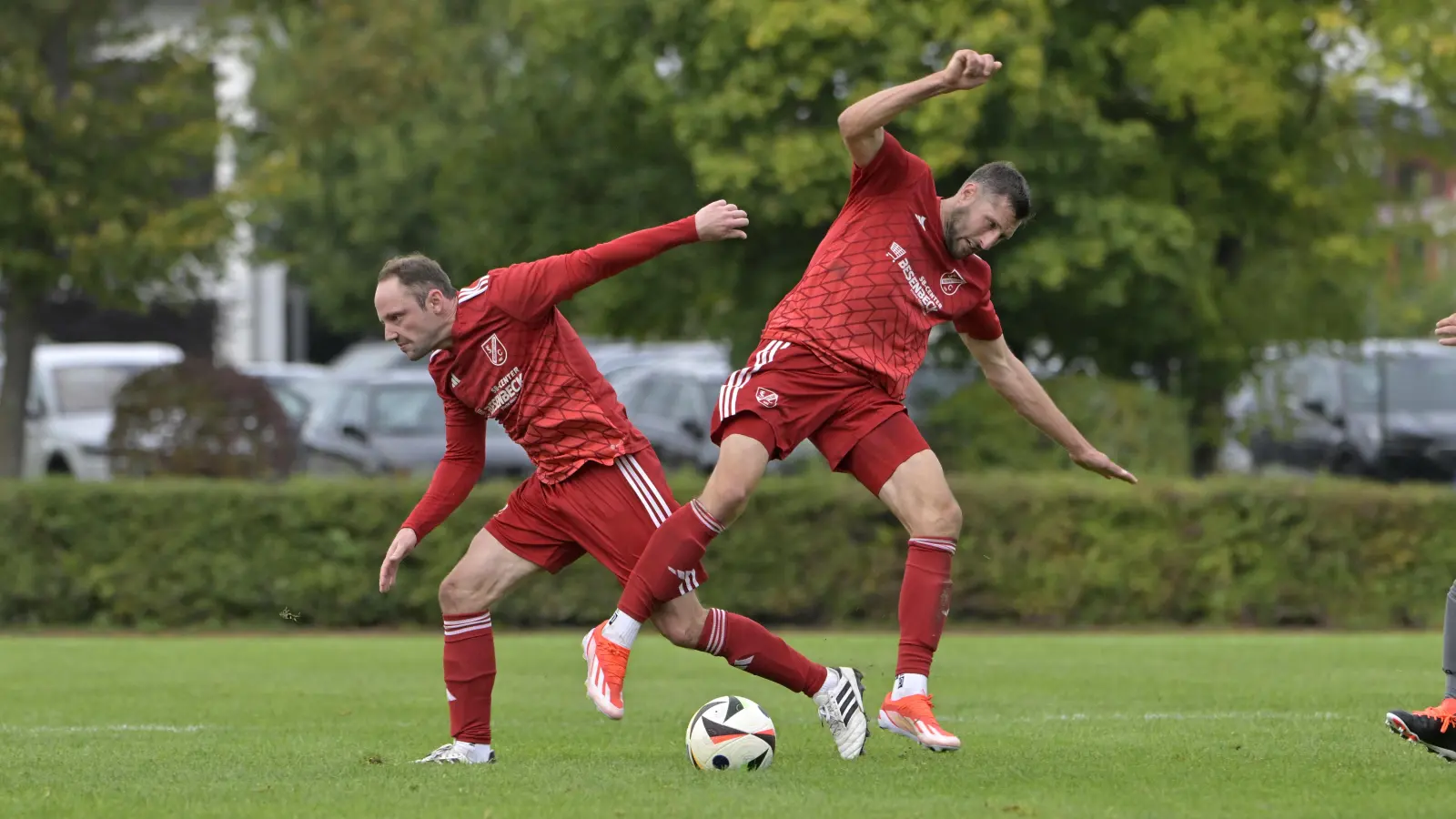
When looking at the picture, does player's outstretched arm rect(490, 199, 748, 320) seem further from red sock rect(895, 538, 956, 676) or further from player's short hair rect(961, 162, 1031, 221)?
red sock rect(895, 538, 956, 676)

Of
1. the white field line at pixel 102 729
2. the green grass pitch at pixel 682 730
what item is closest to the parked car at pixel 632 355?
the green grass pitch at pixel 682 730

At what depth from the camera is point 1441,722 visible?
6.78 m

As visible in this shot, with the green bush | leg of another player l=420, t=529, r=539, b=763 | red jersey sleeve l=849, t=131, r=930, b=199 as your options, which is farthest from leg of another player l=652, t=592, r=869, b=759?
the green bush

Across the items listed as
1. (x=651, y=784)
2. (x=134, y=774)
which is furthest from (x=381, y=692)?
(x=651, y=784)

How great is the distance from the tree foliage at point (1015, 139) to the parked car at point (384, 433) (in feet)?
6.27

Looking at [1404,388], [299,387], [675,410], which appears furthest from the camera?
[299,387]

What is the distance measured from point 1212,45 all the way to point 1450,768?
12.2 meters

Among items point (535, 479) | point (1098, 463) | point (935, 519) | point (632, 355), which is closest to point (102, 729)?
point (535, 479)

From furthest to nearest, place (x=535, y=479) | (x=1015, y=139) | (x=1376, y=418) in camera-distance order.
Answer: (x=1376, y=418), (x=1015, y=139), (x=535, y=479)

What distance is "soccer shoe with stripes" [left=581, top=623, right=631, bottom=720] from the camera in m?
6.52

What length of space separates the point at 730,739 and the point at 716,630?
40cm

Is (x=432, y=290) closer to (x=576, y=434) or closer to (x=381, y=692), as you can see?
(x=576, y=434)

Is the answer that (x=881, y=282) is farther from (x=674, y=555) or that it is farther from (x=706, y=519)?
(x=674, y=555)

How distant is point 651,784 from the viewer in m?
6.59
